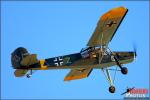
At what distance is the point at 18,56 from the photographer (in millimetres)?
28562

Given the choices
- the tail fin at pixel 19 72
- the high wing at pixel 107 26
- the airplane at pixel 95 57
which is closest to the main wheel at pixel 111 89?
the airplane at pixel 95 57

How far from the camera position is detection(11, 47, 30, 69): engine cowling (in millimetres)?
28172

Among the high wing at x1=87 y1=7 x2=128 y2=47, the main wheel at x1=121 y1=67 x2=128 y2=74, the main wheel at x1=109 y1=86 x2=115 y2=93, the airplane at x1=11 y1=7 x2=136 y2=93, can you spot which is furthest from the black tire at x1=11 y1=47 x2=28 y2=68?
the main wheel at x1=121 y1=67 x2=128 y2=74

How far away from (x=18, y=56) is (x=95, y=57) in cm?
453

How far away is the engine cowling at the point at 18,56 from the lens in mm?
28172

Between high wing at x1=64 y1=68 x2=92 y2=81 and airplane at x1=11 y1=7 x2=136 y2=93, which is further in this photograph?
high wing at x1=64 y1=68 x2=92 y2=81

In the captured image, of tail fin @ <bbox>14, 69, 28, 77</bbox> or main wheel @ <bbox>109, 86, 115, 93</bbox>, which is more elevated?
tail fin @ <bbox>14, 69, 28, 77</bbox>

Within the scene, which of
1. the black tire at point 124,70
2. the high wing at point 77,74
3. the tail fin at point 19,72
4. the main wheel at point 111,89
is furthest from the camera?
the high wing at point 77,74

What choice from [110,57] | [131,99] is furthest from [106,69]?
[131,99]

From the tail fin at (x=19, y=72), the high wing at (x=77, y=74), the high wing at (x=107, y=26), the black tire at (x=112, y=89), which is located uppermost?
the high wing at (x=107, y=26)

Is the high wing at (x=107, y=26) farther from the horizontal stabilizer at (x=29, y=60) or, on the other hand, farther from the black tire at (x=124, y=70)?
the horizontal stabilizer at (x=29, y=60)

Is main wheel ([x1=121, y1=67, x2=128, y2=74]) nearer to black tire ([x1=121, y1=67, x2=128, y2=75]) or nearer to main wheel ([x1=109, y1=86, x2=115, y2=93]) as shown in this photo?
black tire ([x1=121, y1=67, x2=128, y2=75])

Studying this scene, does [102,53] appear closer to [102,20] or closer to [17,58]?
[102,20]

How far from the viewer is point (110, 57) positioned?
1157 inches
